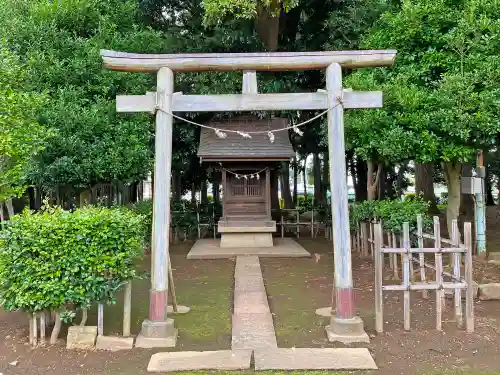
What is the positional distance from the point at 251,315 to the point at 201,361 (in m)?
1.66

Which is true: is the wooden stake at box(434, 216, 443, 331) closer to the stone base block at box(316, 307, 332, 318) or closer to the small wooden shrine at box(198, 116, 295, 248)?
the stone base block at box(316, 307, 332, 318)

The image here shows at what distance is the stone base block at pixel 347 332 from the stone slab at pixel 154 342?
6.86 feet

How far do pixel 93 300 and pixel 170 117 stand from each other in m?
2.72

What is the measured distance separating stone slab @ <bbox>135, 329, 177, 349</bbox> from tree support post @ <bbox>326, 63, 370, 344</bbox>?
82.4 inches

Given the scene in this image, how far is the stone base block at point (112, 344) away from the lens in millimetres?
5457

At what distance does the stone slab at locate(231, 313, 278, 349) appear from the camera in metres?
5.47

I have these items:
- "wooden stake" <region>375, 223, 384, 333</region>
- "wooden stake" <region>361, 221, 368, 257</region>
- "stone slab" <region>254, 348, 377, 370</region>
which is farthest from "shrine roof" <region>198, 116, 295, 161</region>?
"stone slab" <region>254, 348, 377, 370</region>

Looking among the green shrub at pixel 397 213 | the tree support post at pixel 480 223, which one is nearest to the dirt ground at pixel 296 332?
the green shrub at pixel 397 213

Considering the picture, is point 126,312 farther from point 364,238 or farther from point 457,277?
point 364,238

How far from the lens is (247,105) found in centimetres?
636

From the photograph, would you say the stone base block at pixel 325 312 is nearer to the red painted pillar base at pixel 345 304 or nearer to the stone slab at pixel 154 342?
the red painted pillar base at pixel 345 304

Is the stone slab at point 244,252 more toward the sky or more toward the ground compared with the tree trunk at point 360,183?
more toward the ground

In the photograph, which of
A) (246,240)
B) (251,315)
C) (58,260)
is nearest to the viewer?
(58,260)

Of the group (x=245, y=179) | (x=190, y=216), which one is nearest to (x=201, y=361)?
(x=245, y=179)
